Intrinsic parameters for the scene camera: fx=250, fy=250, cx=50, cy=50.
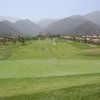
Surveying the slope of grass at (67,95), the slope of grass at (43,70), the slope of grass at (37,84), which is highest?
the slope of grass at (67,95)

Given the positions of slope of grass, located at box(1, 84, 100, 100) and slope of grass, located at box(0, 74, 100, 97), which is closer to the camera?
slope of grass, located at box(1, 84, 100, 100)

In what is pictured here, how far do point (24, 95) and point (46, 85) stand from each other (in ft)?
6.82

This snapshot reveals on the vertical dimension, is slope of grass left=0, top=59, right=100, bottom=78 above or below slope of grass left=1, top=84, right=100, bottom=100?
below

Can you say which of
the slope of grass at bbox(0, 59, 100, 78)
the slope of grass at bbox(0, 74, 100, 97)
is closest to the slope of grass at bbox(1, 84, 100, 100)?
the slope of grass at bbox(0, 74, 100, 97)

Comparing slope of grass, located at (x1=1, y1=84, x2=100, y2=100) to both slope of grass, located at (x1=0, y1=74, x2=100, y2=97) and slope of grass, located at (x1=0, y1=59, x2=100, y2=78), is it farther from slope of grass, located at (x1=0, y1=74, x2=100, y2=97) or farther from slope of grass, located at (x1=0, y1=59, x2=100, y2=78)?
slope of grass, located at (x1=0, y1=59, x2=100, y2=78)

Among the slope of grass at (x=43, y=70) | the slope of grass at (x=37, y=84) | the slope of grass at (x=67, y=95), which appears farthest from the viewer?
the slope of grass at (x=43, y=70)

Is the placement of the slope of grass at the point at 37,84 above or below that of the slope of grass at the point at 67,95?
below

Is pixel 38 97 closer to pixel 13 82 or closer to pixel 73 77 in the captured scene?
pixel 13 82

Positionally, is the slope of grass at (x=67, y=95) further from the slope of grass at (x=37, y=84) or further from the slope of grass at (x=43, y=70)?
the slope of grass at (x=43, y=70)

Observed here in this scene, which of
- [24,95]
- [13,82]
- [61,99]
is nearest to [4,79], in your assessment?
[13,82]

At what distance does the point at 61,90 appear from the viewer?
10938mm

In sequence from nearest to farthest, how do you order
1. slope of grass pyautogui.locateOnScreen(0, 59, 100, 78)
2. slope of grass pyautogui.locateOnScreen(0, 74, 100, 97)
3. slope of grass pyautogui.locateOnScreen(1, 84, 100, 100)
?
slope of grass pyautogui.locateOnScreen(1, 84, 100, 100)
slope of grass pyautogui.locateOnScreen(0, 74, 100, 97)
slope of grass pyautogui.locateOnScreen(0, 59, 100, 78)

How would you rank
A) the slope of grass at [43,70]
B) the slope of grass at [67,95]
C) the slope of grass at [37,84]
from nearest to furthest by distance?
the slope of grass at [67,95] < the slope of grass at [37,84] < the slope of grass at [43,70]

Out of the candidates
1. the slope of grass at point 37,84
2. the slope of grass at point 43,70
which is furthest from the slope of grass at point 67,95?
the slope of grass at point 43,70
